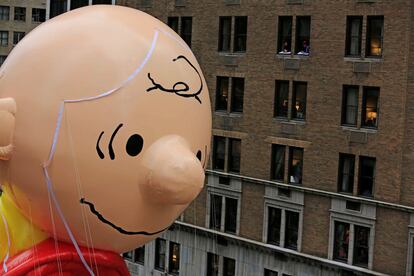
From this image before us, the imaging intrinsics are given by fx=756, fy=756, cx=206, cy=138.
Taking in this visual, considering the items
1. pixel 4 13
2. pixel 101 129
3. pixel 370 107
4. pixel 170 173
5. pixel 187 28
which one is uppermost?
pixel 4 13

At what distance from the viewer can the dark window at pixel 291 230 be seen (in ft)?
92.1

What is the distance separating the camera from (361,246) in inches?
1030

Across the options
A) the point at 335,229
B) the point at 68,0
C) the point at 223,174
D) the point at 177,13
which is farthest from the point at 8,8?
the point at 335,229

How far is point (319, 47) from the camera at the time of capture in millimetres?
27047

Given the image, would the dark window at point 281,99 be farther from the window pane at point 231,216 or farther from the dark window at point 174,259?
the dark window at point 174,259

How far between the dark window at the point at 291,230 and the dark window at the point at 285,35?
6.11 m

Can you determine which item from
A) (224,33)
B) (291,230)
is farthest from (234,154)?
(224,33)

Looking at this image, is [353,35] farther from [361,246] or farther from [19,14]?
[19,14]

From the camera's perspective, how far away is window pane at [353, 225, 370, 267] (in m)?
26.1

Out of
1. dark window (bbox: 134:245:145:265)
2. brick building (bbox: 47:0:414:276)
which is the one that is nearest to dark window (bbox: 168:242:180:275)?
brick building (bbox: 47:0:414:276)

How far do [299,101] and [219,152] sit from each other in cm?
481

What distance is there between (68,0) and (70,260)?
32.7 m

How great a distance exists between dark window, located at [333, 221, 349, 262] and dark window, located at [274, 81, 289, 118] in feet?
15.3

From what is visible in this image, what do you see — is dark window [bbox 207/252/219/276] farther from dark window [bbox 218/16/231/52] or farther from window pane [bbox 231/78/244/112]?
dark window [bbox 218/16/231/52]
